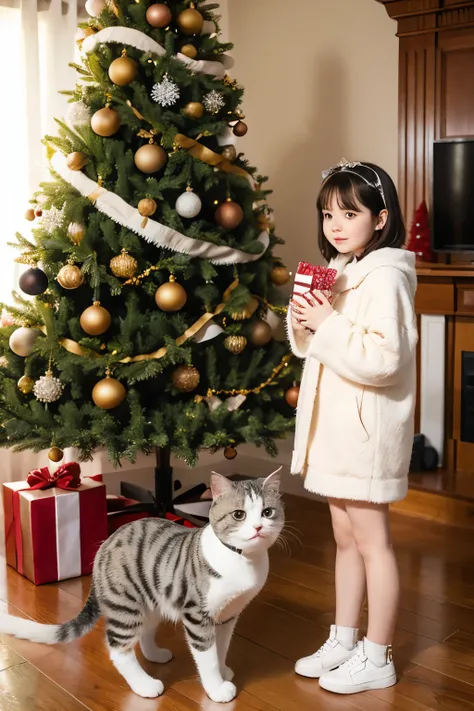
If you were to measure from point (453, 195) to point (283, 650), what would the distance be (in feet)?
6.99

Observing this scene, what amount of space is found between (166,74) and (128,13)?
26 centimetres

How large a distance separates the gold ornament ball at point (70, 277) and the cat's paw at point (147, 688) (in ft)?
4.10

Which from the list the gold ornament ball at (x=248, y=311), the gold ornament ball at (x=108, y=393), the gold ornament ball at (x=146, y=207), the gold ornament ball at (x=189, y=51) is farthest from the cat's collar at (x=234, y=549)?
the gold ornament ball at (x=189, y=51)

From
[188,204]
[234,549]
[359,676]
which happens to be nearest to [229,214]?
[188,204]

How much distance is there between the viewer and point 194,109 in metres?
2.74

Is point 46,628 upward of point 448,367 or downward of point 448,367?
downward

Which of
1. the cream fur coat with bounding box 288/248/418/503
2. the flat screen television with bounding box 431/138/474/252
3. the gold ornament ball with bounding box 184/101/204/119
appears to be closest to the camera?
the cream fur coat with bounding box 288/248/418/503

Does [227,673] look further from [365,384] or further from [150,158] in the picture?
[150,158]

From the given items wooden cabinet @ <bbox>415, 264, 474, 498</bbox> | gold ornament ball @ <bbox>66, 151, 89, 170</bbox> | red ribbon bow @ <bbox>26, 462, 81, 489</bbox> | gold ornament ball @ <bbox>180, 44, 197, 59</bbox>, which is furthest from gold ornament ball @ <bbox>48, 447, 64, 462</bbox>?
wooden cabinet @ <bbox>415, 264, 474, 498</bbox>

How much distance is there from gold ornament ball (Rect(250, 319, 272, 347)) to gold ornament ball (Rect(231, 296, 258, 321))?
0.05 meters

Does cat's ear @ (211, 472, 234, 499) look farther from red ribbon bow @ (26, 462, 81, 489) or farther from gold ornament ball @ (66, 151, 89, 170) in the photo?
gold ornament ball @ (66, 151, 89, 170)

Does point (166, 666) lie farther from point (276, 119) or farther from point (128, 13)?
point (276, 119)

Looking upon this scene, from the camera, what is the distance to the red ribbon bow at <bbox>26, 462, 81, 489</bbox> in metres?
2.79

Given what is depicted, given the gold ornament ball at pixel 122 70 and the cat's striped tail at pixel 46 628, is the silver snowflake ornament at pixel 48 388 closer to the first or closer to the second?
the cat's striped tail at pixel 46 628
